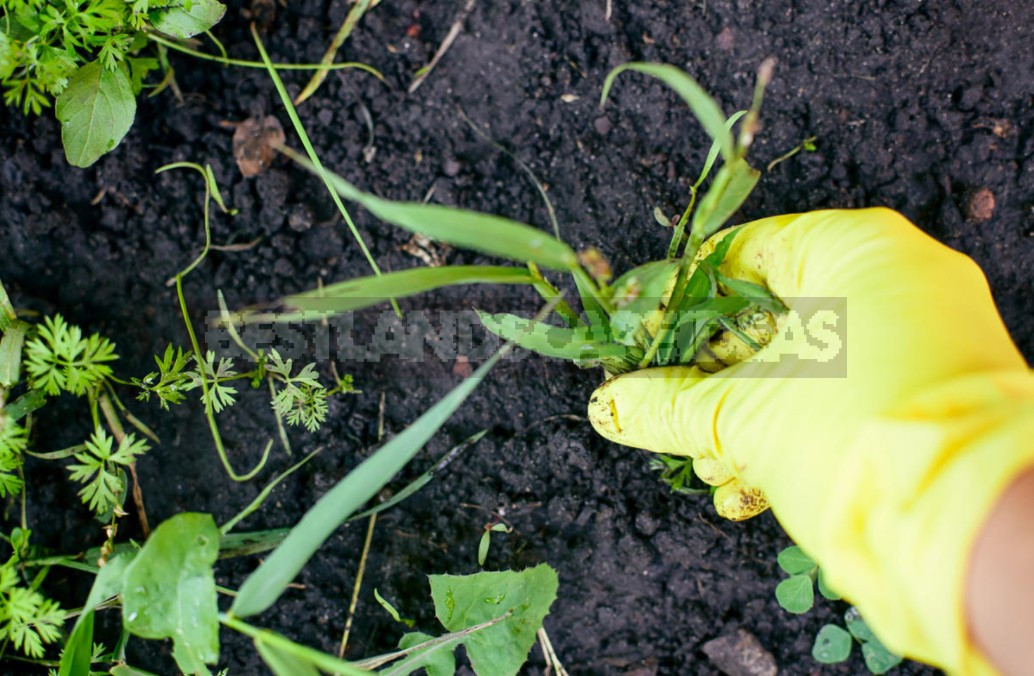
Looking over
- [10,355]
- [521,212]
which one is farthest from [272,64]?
[10,355]

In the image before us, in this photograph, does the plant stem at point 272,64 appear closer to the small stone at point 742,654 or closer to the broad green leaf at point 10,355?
the broad green leaf at point 10,355

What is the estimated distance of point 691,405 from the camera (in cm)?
104

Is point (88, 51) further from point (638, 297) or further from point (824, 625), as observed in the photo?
point (824, 625)

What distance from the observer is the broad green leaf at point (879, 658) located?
1304 millimetres

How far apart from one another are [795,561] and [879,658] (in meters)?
0.24

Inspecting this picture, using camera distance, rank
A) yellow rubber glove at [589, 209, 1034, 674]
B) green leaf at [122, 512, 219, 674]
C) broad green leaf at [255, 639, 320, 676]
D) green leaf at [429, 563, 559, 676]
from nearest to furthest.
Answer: yellow rubber glove at [589, 209, 1034, 674], broad green leaf at [255, 639, 320, 676], green leaf at [122, 512, 219, 674], green leaf at [429, 563, 559, 676]

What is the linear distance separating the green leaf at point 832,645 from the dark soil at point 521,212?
0.02 metres

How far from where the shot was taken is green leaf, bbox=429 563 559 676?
3.90ft

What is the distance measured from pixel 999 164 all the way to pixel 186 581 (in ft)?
4.75

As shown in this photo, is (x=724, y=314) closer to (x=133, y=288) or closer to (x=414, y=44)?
(x=414, y=44)

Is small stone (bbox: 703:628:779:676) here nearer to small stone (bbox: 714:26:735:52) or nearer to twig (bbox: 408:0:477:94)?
small stone (bbox: 714:26:735:52)

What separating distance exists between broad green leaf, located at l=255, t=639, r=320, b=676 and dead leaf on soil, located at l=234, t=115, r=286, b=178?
0.89 m

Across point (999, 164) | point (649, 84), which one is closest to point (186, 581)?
point (649, 84)

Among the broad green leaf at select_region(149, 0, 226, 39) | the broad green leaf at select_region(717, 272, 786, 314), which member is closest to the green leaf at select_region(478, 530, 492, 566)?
the broad green leaf at select_region(717, 272, 786, 314)
